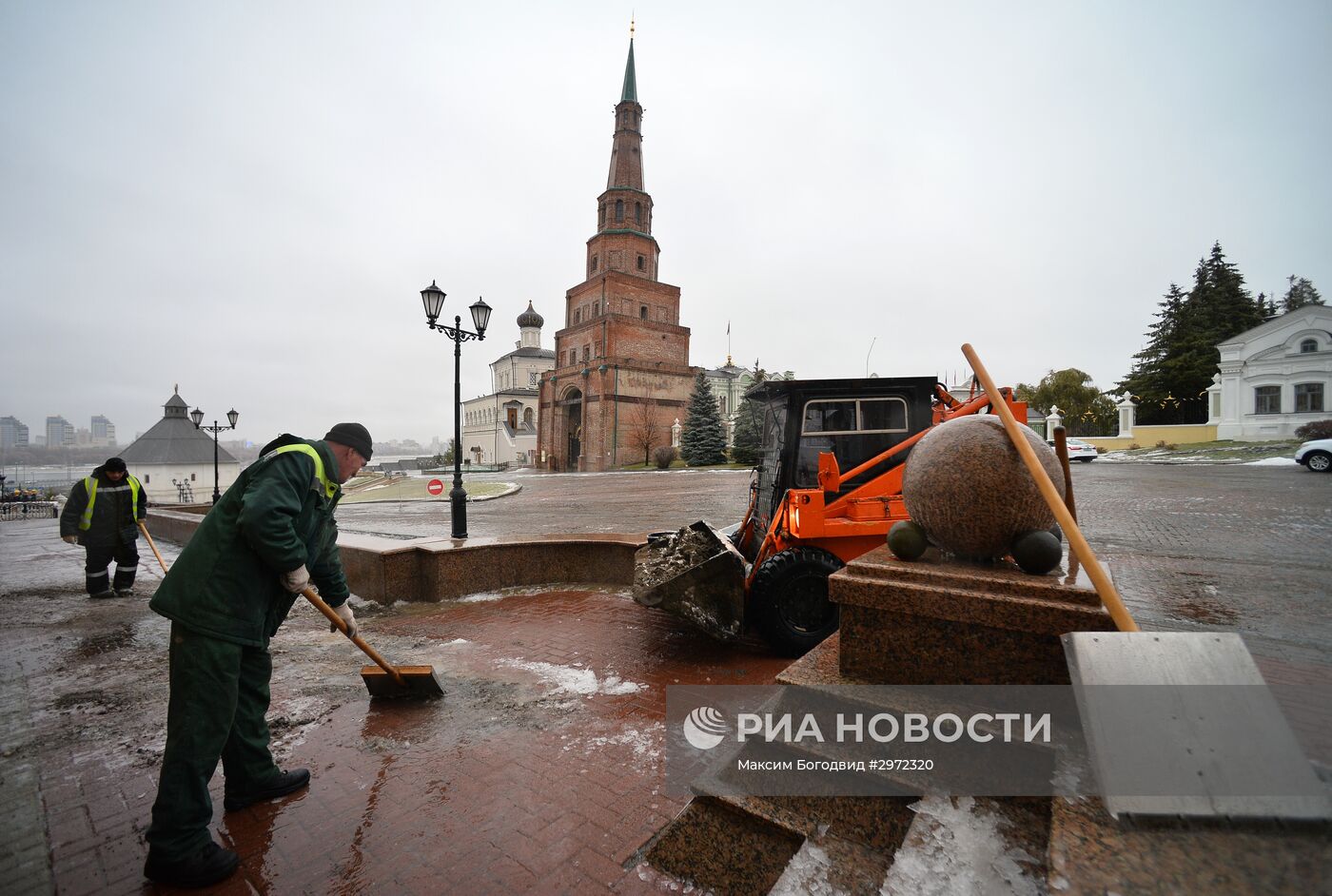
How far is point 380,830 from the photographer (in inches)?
102

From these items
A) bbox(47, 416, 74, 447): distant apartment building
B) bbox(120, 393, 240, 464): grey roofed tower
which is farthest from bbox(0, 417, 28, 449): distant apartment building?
bbox(120, 393, 240, 464): grey roofed tower

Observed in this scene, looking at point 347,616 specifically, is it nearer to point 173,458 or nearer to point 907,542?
point 907,542

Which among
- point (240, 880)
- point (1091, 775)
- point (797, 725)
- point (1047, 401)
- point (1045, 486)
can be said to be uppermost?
point (1047, 401)

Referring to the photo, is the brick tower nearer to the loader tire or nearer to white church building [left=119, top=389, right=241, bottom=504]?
white church building [left=119, top=389, right=241, bottom=504]

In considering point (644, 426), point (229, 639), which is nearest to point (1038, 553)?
point (229, 639)

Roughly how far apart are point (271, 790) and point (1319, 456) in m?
31.4

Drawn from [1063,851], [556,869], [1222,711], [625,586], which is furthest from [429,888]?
[625,586]

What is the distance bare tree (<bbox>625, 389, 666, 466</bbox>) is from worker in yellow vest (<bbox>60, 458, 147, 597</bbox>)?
131 feet

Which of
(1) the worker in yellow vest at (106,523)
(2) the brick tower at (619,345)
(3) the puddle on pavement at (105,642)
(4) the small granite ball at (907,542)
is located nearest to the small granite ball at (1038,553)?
(4) the small granite ball at (907,542)

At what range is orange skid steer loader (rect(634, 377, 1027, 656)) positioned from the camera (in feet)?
15.1

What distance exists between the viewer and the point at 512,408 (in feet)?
239

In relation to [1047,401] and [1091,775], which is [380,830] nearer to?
[1091,775]

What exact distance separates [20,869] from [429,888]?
1796mm

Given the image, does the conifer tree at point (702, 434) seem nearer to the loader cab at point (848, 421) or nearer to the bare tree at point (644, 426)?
the bare tree at point (644, 426)
